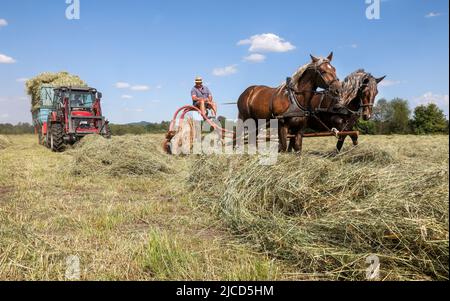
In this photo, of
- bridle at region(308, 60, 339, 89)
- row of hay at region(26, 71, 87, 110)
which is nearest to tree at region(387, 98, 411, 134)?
row of hay at region(26, 71, 87, 110)

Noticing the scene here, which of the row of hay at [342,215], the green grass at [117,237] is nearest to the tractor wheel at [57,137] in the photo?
the green grass at [117,237]

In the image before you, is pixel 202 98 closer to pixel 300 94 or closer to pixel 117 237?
pixel 300 94

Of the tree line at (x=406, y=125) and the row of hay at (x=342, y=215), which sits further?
the tree line at (x=406, y=125)

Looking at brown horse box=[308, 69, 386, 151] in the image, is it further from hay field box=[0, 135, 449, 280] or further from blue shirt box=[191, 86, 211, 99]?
blue shirt box=[191, 86, 211, 99]

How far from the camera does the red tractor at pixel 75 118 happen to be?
1356 centimetres

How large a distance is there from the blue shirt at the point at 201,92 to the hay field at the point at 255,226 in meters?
4.57

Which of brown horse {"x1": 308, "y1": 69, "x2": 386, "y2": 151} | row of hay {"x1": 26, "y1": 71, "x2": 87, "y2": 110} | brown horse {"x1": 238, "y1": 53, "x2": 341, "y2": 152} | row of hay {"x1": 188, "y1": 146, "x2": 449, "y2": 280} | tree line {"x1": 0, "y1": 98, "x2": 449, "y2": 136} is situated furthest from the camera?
tree line {"x1": 0, "y1": 98, "x2": 449, "y2": 136}

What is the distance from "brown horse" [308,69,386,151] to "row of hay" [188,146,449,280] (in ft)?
7.54

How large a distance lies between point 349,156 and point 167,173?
14.9ft

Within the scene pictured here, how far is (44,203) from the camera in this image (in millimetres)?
5195

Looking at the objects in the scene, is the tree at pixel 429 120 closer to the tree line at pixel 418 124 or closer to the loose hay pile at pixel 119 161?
the tree line at pixel 418 124

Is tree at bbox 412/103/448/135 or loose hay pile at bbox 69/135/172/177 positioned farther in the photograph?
tree at bbox 412/103/448/135

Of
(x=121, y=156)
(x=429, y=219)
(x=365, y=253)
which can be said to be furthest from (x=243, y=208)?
(x=121, y=156)

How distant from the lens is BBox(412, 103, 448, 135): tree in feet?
108
